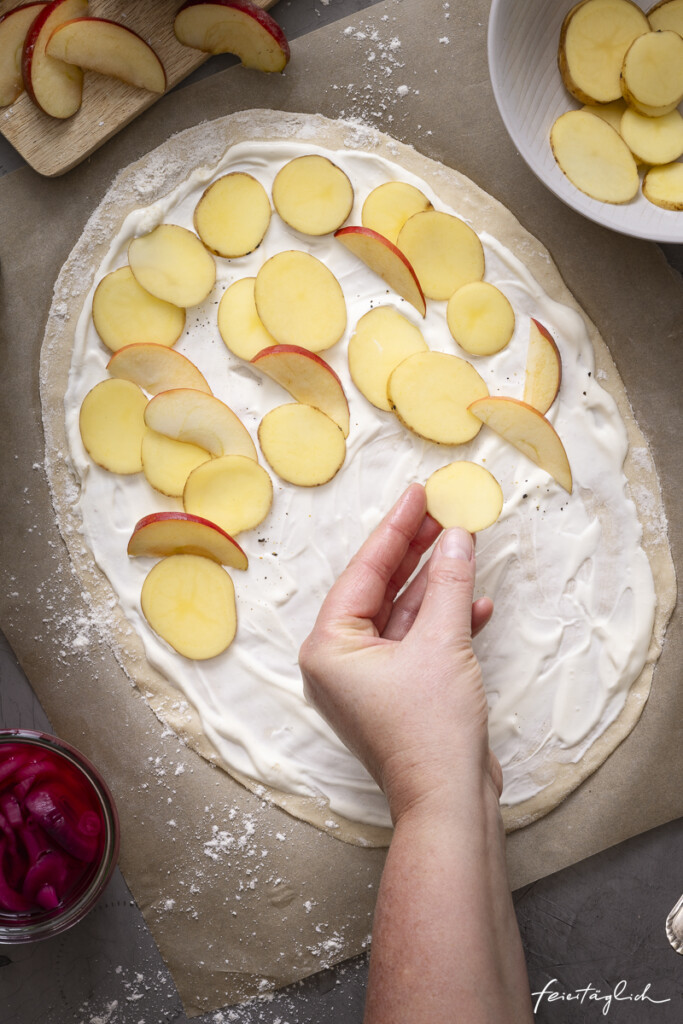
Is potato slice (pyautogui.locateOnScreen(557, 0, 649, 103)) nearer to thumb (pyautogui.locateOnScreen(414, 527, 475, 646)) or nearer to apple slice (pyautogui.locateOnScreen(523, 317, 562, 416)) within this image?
apple slice (pyautogui.locateOnScreen(523, 317, 562, 416))

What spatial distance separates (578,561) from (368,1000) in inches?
42.4

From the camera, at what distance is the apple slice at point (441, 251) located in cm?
188

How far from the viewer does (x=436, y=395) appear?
73.2 inches

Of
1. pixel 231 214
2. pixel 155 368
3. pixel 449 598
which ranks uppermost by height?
pixel 231 214

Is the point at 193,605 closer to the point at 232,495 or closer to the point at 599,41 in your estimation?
the point at 232,495

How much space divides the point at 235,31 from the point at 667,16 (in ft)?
3.43

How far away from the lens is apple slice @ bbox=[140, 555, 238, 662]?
1862 millimetres

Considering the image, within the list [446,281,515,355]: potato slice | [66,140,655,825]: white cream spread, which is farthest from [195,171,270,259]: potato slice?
[446,281,515,355]: potato slice

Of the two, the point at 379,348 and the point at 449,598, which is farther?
the point at 379,348

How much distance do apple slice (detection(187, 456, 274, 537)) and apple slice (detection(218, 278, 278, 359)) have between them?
28cm

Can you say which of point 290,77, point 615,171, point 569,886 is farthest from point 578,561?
point 290,77

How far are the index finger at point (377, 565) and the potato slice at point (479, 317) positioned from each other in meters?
0.41

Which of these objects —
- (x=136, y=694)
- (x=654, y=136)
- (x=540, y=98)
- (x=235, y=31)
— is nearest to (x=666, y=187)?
(x=654, y=136)

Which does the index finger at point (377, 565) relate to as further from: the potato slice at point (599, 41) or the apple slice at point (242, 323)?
the potato slice at point (599, 41)
